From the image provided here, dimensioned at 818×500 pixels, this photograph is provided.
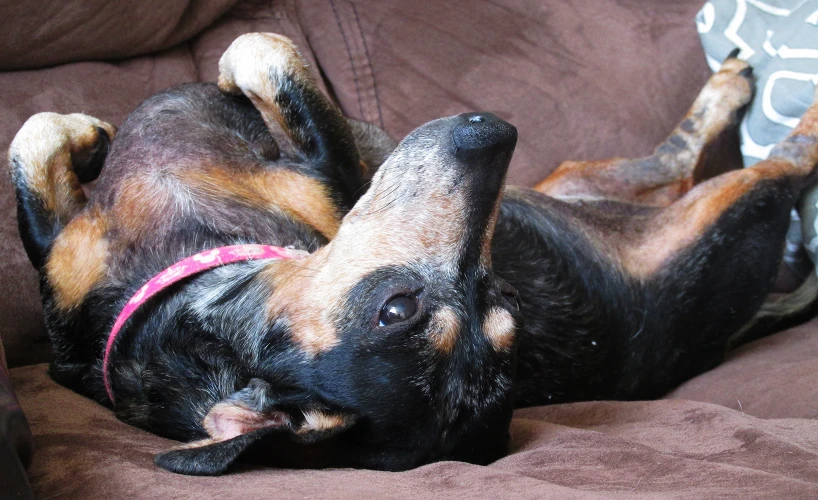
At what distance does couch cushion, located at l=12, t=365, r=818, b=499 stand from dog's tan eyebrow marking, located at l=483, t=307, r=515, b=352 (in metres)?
0.27

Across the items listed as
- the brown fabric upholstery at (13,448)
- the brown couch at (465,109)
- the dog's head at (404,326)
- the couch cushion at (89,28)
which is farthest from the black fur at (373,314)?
the couch cushion at (89,28)

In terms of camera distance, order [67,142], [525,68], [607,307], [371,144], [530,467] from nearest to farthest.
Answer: [530,467]
[67,142]
[607,307]
[371,144]
[525,68]

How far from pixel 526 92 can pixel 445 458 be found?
7.68 feet

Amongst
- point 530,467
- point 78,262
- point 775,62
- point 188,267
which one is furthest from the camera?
point 775,62

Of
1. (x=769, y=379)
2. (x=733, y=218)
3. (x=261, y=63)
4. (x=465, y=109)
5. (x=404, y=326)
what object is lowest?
(x=769, y=379)

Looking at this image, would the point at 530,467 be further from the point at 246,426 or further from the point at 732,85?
the point at 732,85

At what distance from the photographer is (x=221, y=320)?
7.20ft

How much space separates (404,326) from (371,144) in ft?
4.49

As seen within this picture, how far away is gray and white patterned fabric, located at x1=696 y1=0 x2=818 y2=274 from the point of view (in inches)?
134

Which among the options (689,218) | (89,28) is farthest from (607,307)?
(89,28)

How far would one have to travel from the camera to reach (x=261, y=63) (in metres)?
2.65

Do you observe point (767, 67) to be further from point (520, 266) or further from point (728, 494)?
point (728, 494)

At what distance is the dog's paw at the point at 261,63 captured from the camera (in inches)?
104

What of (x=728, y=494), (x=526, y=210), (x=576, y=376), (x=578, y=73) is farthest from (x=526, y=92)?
(x=728, y=494)
